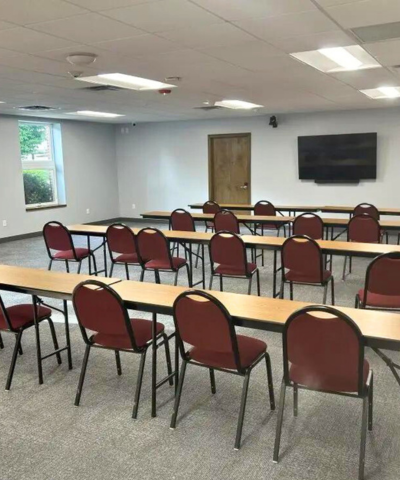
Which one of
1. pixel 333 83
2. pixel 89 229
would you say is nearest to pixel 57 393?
Result: pixel 89 229

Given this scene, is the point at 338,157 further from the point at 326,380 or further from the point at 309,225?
the point at 326,380

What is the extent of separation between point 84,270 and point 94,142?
19.3ft

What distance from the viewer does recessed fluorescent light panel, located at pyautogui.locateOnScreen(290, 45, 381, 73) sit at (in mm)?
4520

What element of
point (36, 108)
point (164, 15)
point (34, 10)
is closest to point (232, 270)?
point (164, 15)

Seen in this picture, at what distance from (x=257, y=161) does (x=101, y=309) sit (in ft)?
28.4

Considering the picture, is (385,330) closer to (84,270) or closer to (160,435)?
(160,435)

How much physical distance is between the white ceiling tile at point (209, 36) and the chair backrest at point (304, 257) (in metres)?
1.84

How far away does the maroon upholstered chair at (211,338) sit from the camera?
8.04ft

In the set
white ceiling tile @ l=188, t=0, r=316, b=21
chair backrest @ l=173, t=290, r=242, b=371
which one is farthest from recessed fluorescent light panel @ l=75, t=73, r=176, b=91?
chair backrest @ l=173, t=290, r=242, b=371

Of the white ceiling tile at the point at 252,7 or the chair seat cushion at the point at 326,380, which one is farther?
the white ceiling tile at the point at 252,7

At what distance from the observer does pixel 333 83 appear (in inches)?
243

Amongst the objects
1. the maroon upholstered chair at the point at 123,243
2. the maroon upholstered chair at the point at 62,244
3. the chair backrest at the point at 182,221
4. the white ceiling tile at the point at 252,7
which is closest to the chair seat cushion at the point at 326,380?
the white ceiling tile at the point at 252,7

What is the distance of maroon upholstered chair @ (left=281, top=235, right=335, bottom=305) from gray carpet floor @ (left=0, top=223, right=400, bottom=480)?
103cm

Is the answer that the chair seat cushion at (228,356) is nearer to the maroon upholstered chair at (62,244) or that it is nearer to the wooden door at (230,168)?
the maroon upholstered chair at (62,244)
